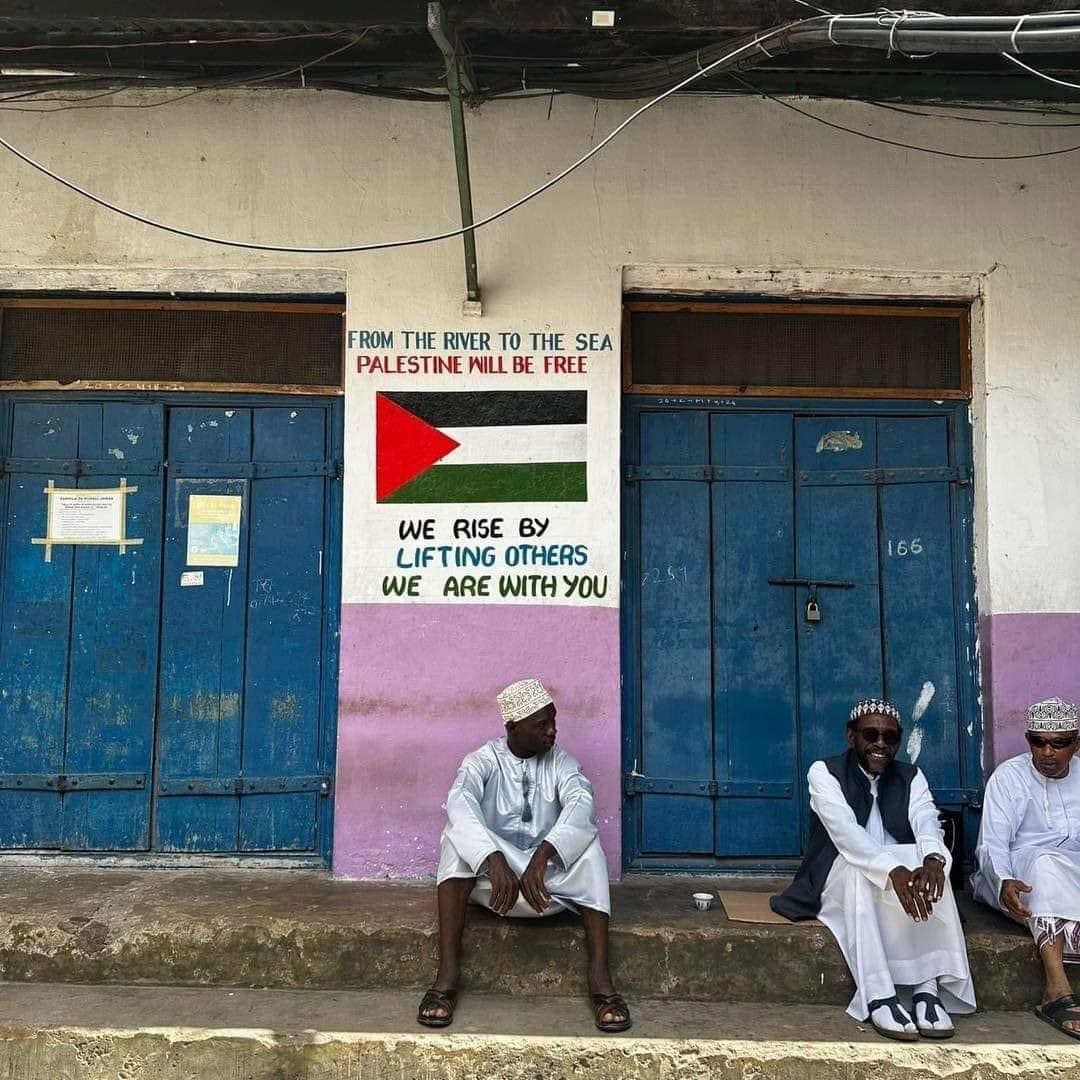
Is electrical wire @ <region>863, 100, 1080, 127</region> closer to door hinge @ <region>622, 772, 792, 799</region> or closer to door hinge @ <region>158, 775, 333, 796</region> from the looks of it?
door hinge @ <region>622, 772, 792, 799</region>

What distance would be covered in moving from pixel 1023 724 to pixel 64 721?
166 inches

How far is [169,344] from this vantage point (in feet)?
16.3

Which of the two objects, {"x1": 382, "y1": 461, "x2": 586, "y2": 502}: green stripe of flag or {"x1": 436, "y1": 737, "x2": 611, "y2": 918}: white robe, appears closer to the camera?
{"x1": 436, "y1": 737, "x2": 611, "y2": 918}: white robe

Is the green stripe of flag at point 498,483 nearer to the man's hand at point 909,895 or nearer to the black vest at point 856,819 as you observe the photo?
the black vest at point 856,819

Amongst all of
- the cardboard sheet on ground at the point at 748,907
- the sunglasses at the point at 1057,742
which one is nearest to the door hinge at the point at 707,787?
the cardboard sheet on ground at the point at 748,907

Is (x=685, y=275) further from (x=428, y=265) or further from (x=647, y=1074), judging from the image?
(x=647, y=1074)

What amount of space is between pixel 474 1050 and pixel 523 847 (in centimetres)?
80

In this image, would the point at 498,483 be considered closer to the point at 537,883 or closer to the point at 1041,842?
the point at 537,883

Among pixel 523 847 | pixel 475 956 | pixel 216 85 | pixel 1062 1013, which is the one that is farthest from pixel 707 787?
pixel 216 85

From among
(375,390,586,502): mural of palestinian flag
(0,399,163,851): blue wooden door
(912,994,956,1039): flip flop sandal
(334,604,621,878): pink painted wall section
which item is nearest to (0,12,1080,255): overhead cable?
(375,390,586,502): mural of palestinian flag

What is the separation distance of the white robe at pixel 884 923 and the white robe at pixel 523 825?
892 mm

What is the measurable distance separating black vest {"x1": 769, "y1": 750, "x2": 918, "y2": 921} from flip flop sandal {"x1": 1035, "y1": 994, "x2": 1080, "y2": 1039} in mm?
698

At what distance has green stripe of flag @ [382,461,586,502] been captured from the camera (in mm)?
4730

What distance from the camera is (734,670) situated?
488 centimetres
